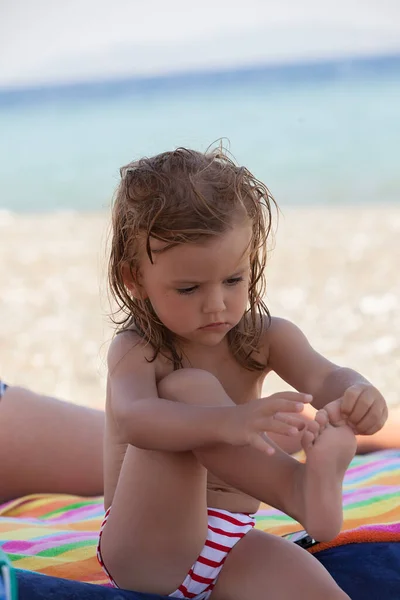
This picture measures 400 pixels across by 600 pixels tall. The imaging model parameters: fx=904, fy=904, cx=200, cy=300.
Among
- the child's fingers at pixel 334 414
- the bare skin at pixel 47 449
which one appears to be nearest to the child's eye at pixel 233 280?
the child's fingers at pixel 334 414

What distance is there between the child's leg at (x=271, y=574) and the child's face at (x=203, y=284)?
348 mm

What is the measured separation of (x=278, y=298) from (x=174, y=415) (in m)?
3.96

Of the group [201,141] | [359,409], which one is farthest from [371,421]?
[201,141]

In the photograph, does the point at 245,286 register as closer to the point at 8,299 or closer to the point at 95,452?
the point at 95,452

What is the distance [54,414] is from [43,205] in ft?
22.5

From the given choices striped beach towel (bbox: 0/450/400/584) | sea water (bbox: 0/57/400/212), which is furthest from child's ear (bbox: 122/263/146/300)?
sea water (bbox: 0/57/400/212)

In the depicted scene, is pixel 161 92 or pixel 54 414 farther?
pixel 161 92

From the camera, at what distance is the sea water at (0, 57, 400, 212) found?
936 cm

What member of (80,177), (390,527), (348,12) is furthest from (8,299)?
(348,12)

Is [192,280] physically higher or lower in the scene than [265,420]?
higher

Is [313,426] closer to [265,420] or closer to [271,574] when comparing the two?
[265,420]

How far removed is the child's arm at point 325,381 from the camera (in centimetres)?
140

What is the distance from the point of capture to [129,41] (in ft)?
75.6

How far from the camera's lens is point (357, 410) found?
140 centimetres
